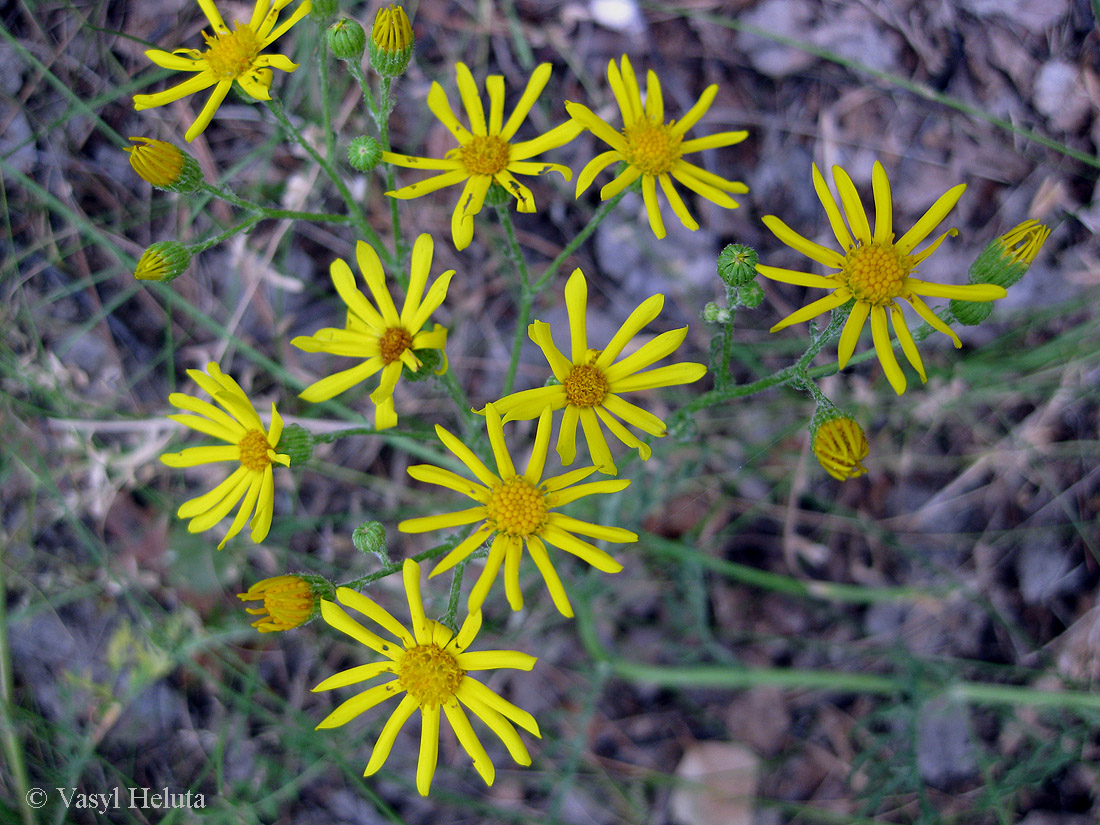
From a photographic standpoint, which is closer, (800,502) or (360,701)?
(360,701)

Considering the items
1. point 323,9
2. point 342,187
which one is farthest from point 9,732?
point 323,9

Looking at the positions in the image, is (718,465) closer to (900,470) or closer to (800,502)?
(800,502)

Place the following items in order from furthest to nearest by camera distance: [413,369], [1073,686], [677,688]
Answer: [677,688] → [1073,686] → [413,369]

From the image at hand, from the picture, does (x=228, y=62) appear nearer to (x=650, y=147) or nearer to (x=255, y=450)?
(x=255, y=450)

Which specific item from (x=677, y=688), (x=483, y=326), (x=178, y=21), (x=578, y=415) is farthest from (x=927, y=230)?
(x=178, y=21)

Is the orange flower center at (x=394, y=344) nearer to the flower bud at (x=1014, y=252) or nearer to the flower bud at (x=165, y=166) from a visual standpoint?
the flower bud at (x=165, y=166)

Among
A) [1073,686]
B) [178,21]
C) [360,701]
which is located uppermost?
[178,21]

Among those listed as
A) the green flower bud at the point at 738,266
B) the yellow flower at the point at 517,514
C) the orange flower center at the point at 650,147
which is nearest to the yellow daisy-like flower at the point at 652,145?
the orange flower center at the point at 650,147
